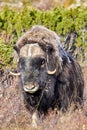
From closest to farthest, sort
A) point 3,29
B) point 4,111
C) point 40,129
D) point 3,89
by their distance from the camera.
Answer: point 40,129 < point 4,111 < point 3,89 < point 3,29

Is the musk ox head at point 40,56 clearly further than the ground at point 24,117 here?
Yes

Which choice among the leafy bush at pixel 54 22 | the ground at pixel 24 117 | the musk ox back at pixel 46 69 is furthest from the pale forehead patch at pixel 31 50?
the leafy bush at pixel 54 22

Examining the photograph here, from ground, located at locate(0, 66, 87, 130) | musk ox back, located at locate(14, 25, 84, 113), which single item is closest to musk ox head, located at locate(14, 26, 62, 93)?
musk ox back, located at locate(14, 25, 84, 113)

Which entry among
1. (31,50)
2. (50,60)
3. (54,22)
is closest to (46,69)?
(50,60)

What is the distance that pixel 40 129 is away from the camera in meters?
5.48

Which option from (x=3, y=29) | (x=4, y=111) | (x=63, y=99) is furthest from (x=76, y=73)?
(x=3, y=29)

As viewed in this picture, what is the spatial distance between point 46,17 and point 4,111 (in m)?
4.65

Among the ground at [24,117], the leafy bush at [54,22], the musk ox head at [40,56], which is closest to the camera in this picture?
the ground at [24,117]

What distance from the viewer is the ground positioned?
545 centimetres

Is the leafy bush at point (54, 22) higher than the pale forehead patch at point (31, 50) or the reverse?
the reverse

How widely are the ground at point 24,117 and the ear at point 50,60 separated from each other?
1.42ft

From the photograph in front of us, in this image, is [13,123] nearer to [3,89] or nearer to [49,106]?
[49,106]

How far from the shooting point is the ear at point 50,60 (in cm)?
598

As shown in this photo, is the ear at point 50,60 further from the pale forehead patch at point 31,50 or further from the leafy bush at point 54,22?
the leafy bush at point 54,22
